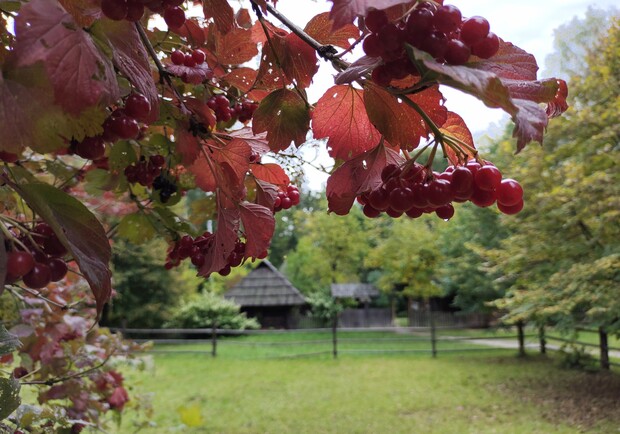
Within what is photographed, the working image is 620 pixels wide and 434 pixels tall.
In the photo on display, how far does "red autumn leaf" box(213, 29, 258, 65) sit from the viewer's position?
963mm

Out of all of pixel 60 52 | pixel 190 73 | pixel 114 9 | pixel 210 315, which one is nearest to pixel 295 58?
pixel 190 73

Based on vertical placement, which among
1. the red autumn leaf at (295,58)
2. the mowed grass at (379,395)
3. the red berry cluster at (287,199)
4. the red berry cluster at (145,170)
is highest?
the red autumn leaf at (295,58)

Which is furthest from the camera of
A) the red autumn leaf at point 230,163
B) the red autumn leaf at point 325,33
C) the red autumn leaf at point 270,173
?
the red autumn leaf at point 270,173

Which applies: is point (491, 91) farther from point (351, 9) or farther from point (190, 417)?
point (190, 417)

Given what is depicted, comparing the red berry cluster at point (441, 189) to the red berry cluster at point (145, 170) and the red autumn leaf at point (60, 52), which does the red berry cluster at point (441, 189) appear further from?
the red berry cluster at point (145, 170)

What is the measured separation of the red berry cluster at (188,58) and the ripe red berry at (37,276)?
1.49 feet

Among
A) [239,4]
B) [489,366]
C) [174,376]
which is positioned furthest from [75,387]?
[489,366]

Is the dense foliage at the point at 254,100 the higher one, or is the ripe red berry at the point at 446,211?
the dense foliage at the point at 254,100

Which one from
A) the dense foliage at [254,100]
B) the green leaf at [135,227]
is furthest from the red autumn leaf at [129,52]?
the green leaf at [135,227]

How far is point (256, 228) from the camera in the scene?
820mm

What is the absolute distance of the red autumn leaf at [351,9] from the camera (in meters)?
0.41

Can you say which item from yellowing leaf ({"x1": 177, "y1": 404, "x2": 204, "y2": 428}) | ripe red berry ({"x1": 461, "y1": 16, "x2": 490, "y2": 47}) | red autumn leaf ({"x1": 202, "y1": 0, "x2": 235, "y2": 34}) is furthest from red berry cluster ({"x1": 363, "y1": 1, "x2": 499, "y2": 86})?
yellowing leaf ({"x1": 177, "y1": 404, "x2": 204, "y2": 428})

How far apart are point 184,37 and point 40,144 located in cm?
69

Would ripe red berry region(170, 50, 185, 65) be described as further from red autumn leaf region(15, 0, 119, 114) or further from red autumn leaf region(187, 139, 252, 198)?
red autumn leaf region(15, 0, 119, 114)
